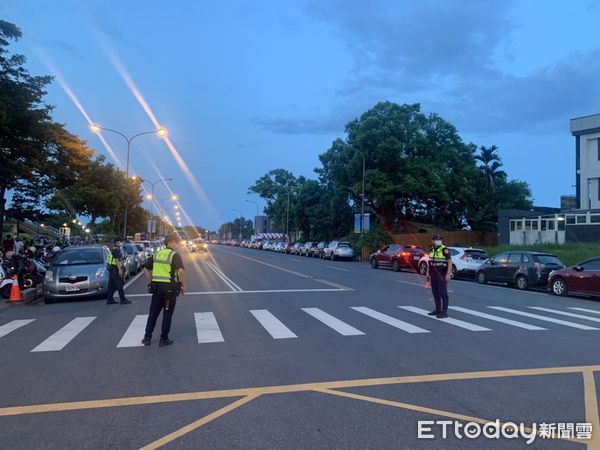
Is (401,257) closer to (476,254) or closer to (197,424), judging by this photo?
(476,254)

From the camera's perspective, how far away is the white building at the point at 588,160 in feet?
123

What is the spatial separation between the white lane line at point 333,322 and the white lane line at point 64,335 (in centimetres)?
449

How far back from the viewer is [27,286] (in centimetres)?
1672

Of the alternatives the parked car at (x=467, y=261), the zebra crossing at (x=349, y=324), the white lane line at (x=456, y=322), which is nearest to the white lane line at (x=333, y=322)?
the zebra crossing at (x=349, y=324)

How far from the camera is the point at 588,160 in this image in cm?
3809

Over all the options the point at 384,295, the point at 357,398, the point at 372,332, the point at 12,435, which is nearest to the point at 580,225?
the point at 384,295

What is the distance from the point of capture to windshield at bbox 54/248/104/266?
49.8 feet

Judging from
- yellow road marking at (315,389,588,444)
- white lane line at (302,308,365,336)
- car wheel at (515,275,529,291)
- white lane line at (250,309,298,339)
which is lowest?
yellow road marking at (315,389,588,444)

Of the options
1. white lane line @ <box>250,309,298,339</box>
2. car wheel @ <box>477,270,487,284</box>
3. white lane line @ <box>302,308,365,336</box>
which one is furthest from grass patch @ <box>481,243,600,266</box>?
white lane line @ <box>250,309,298,339</box>

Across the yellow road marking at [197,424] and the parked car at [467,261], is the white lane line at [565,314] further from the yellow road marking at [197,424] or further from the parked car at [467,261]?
the parked car at [467,261]

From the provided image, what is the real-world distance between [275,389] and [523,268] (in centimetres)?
1656

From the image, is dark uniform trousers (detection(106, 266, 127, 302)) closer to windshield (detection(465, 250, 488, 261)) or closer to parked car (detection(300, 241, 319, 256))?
windshield (detection(465, 250, 488, 261))

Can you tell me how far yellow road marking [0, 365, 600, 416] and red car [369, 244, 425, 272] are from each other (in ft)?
75.5

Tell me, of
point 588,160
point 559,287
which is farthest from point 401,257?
point 588,160
